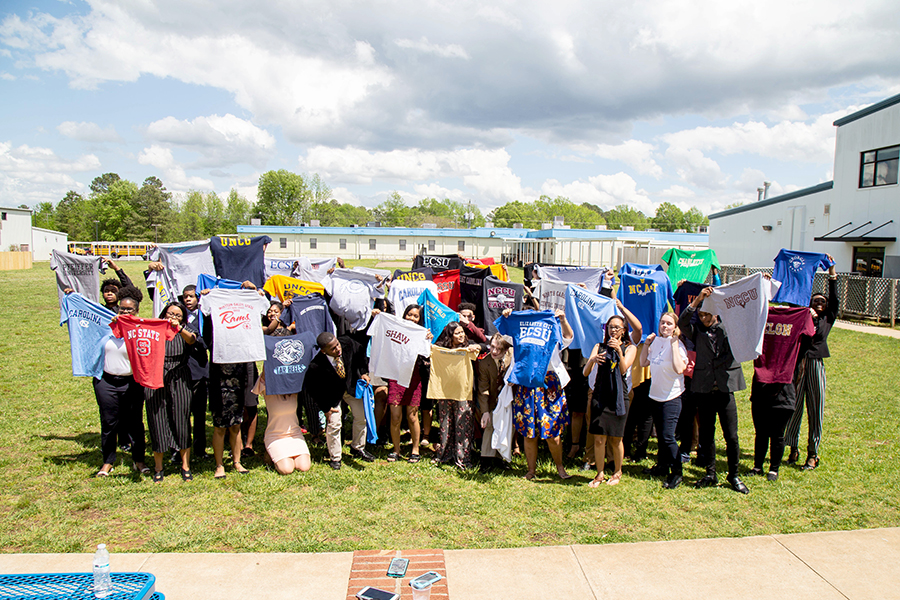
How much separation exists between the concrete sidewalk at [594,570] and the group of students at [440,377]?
1.42m

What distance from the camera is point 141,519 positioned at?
5.32 metres

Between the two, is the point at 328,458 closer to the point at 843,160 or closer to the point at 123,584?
the point at 123,584

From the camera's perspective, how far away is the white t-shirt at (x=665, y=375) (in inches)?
238

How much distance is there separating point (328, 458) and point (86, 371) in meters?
2.96

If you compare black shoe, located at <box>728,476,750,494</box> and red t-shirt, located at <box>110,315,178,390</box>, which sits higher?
red t-shirt, located at <box>110,315,178,390</box>

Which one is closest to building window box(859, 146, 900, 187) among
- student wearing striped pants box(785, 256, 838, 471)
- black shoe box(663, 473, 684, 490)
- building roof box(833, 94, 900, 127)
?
building roof box(833, 94, 900, 127)

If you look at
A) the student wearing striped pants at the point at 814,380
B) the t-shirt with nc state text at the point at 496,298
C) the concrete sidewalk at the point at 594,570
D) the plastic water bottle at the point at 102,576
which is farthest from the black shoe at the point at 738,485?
the plastic water bottle at the point at 102,576

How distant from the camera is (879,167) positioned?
21.6m

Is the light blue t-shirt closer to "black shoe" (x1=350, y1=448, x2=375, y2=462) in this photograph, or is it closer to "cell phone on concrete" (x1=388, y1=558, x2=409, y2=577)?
"black shoe" (x1=350, y1=448, x2=375, y2=462)

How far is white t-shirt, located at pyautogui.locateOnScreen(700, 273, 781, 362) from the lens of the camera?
19.6 ft

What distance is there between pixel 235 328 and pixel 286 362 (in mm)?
693

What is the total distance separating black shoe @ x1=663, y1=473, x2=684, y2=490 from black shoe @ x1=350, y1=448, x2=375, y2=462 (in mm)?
3473

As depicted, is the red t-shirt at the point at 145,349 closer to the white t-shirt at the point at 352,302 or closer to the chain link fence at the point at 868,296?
the white t-shirt at the point at 352,302

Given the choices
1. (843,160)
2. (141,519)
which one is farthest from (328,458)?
(843,160)
